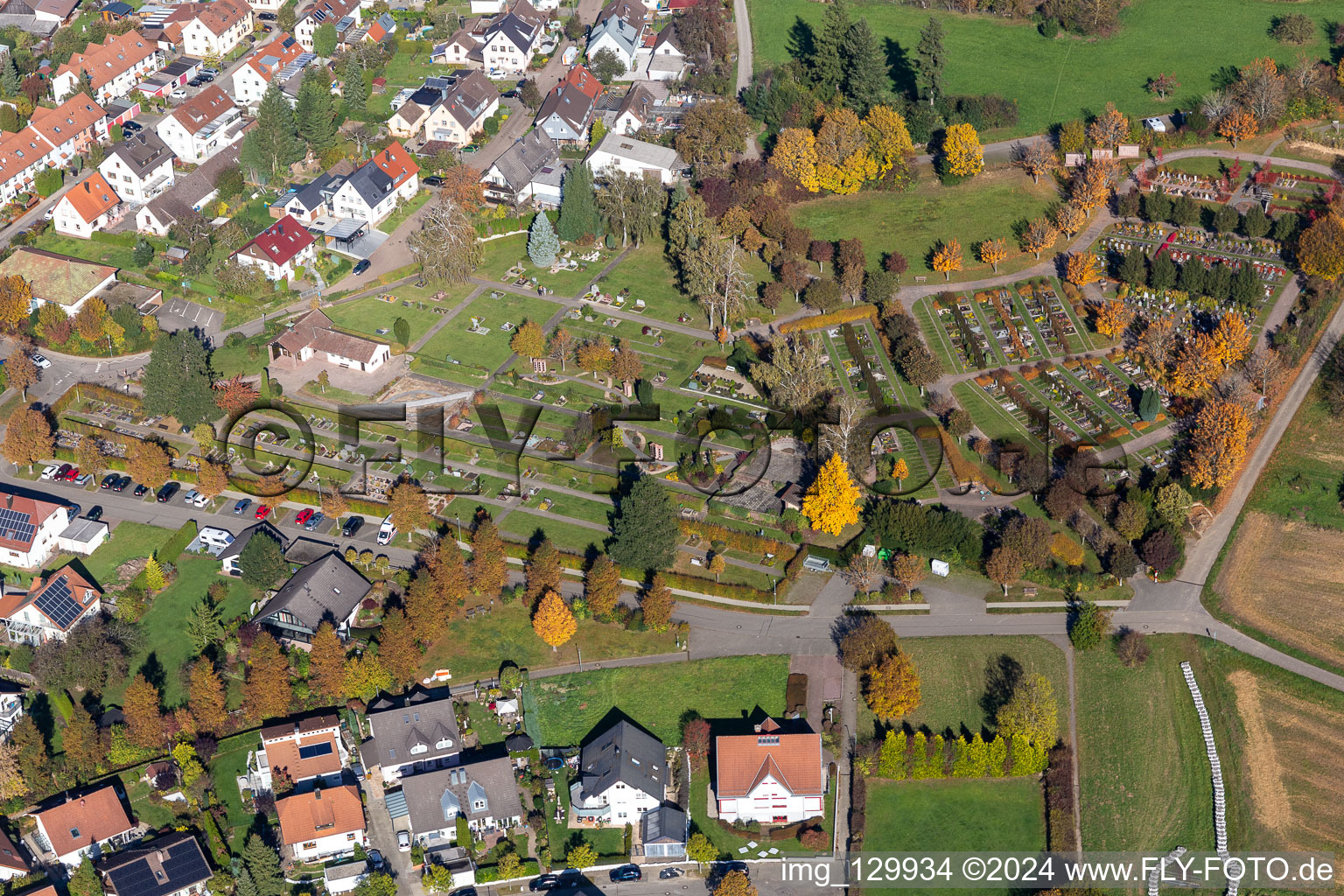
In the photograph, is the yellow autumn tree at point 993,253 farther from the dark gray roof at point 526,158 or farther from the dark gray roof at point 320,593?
the dark gray roof at point 320,593

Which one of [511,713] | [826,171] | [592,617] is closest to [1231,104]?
[826,171]

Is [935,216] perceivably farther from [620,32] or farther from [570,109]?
[620,32]

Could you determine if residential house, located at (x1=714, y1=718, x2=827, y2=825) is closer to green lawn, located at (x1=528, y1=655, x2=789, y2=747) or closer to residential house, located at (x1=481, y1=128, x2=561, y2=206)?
green lawn, located at (x1=528, y1=655, x2=789, y2=747)

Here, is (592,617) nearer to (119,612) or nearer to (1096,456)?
(119,612)

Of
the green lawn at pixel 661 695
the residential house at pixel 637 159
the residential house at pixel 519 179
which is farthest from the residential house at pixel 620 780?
the residential house at pixel 637 159

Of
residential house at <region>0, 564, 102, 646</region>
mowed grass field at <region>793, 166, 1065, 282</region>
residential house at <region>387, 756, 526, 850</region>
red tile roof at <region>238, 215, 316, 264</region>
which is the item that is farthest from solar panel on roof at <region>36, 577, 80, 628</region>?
mowed grass field at <region>793, 166, 1065, 282</region>

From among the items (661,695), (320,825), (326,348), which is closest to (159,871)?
(320,825)

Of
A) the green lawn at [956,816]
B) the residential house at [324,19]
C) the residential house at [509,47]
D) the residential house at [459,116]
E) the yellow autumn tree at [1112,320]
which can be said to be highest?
the residential house at [324,19]
